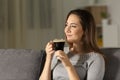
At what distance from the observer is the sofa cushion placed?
2.04 meters

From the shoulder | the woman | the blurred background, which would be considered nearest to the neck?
the woman

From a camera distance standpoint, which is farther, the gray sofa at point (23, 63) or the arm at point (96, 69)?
the gray sofa at point (23, 63)

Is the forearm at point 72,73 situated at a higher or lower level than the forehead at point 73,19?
lower

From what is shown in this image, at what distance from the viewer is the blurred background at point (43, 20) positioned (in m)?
4.38

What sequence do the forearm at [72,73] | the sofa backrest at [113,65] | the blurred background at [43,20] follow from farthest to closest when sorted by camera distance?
the blurred background at [43,20], the sofa backrest at [113,65], the forearm at [72,73]

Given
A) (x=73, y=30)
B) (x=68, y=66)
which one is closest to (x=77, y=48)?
(x=73, y=30)

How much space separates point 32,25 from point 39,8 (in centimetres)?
31

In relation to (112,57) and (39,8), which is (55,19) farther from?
(112,57)

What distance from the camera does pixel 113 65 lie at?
190cm

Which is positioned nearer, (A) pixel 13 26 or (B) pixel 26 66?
(B) pixel 26 66

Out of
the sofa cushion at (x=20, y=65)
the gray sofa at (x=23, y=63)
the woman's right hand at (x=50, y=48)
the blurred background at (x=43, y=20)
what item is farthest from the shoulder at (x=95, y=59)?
the blurred background at (x=43, y=20)

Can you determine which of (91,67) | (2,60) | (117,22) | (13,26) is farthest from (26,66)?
(117,22)

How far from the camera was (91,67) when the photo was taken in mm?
1829

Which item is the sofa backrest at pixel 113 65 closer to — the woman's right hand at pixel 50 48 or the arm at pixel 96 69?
the arm at pixel 96 69
